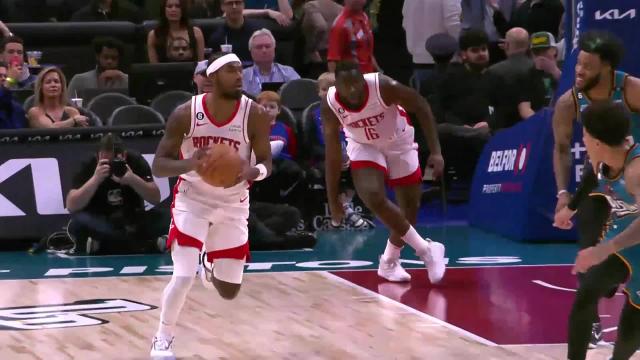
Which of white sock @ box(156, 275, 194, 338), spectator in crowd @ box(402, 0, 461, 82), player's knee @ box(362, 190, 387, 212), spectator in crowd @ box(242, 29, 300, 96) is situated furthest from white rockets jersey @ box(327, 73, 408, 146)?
spectator in crowd @ box(402, 0, 461, 82)

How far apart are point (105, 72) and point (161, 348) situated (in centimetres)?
682

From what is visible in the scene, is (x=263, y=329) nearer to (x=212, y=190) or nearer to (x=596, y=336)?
(x=212, y=190)

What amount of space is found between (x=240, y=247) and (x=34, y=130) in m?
5.00

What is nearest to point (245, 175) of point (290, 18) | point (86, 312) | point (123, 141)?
point (86, 312)

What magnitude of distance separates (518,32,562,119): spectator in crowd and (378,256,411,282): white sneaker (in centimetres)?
379

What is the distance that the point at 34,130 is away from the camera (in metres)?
12.1

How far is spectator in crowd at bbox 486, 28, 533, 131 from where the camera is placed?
13.6 meters

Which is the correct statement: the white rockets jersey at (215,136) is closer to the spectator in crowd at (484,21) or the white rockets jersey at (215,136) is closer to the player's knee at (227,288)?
the player's knee at (227,288)

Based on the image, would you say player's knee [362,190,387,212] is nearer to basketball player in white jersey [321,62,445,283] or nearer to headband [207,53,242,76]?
basketball player in white jersey [321,62,445,283]

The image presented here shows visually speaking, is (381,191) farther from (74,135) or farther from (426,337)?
(74,135)

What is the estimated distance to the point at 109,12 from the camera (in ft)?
49.0

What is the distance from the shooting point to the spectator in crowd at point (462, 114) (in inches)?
534

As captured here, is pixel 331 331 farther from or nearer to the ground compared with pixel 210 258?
nearer to the ground

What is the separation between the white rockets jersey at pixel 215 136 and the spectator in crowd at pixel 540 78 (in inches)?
248
